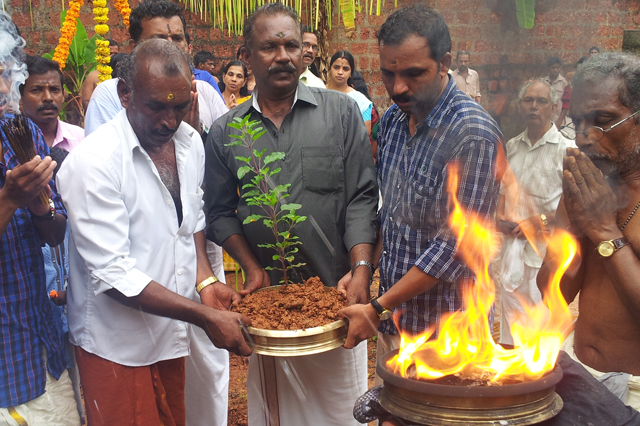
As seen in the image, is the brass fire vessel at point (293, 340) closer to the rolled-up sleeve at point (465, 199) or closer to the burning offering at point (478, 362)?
the burning offering at point (478, 362)

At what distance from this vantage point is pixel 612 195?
92.0 inches

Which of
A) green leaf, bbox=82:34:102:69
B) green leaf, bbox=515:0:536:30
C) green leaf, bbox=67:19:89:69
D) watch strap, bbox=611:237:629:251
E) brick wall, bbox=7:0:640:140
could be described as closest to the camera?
watch strap, bbox=611:237:629:251

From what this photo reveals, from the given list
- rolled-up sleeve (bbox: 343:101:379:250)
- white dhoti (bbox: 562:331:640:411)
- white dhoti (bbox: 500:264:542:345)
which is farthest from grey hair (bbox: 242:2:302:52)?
white dhoti (bbox: 500:264:542:345)

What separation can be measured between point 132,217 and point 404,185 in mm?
1358

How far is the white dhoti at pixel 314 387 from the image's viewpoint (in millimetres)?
3297

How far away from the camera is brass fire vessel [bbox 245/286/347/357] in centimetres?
245

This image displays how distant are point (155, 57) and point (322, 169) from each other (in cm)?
107

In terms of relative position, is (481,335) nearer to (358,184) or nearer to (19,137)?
(358,184)

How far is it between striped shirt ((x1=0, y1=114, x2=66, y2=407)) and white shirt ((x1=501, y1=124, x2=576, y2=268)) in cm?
391

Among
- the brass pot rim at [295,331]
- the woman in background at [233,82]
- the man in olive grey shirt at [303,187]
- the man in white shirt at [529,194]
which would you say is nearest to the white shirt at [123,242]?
the man in olive grey shirt at [303,187]

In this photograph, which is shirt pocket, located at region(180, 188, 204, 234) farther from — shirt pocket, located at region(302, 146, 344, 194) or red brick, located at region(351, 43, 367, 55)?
red brick, located at region(351, 43, 367, 55)

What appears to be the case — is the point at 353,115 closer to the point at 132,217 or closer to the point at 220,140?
the point at 220,140

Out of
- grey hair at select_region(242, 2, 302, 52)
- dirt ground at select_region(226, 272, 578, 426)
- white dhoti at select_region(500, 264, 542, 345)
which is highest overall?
grey hair at select_region(242, 2, 302, 52)

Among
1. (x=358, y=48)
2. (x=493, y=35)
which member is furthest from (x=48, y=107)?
(x=358, y=48)
